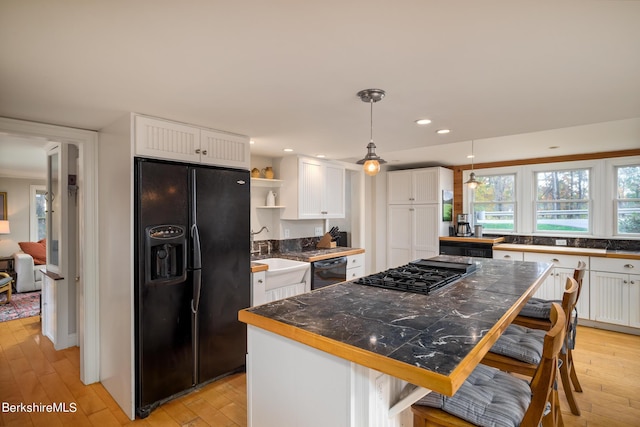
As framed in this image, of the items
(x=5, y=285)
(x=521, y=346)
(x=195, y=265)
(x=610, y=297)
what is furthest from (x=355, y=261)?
(x=5, y=285)

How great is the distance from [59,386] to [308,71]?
126 inches

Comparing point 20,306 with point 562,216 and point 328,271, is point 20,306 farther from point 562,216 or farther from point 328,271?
point 562,216

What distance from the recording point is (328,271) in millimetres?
3822

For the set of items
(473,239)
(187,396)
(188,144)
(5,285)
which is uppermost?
(188,144)

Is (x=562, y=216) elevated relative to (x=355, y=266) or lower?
elevated

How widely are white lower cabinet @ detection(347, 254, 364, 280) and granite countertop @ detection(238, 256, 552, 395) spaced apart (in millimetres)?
2073

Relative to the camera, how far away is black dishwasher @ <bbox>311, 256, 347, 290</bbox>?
3.62 meters

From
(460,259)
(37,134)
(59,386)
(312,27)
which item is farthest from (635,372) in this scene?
(37,134)

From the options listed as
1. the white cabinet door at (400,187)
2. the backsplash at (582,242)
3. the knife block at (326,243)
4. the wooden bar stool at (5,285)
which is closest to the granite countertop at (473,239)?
the backsplash at (582,242)

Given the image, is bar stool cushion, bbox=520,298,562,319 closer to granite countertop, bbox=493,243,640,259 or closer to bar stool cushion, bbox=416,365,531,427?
bar stool cushion, bbox=416,365,531,427

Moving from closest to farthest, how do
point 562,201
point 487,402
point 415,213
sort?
point 487,402 → point 562,201 → point 415,213

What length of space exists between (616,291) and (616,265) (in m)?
0.31

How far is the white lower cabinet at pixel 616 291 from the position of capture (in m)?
3.69

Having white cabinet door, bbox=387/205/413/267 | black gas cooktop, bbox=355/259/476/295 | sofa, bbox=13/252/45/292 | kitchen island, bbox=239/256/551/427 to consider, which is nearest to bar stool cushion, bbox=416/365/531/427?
kitchen island, bbox=239/256/551/427
